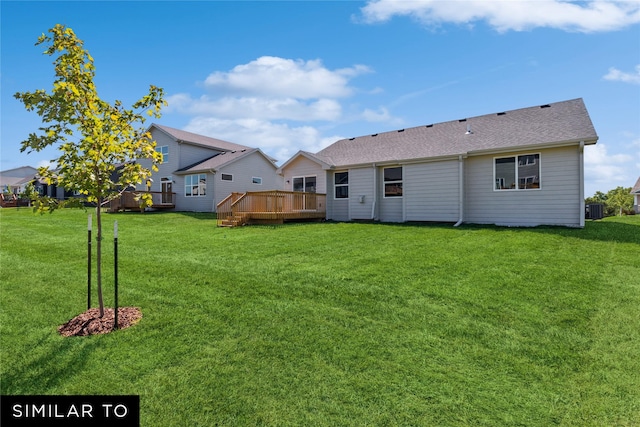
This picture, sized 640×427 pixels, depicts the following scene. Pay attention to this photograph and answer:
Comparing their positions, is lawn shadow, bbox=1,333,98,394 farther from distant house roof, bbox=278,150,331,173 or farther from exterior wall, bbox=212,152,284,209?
exterior wall, bbox=212,152,284,209

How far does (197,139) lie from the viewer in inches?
1035

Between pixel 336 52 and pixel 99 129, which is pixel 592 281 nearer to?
pixel 99 129

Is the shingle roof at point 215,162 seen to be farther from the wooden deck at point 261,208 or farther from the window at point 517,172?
the window at point 517,172

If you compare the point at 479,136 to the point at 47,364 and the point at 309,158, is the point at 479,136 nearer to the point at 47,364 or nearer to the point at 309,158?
the point at 309,158

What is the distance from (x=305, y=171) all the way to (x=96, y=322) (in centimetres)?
1432

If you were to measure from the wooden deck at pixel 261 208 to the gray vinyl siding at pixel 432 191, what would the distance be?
16.2 feet

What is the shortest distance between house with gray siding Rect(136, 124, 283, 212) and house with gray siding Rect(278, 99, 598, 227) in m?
6.67

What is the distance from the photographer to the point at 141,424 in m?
2.46

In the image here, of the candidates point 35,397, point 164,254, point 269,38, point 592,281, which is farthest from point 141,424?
point 269,38

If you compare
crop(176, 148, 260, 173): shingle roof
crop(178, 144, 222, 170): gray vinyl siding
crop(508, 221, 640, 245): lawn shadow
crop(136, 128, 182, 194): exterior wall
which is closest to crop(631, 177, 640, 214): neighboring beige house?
crop(508, 221, 640, 245): lawn shadow

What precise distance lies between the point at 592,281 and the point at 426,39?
8388 millimetres

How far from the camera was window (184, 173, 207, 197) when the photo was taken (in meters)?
23.2

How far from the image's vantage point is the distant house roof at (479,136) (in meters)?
11.9

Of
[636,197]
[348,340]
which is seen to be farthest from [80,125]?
[636,197]
